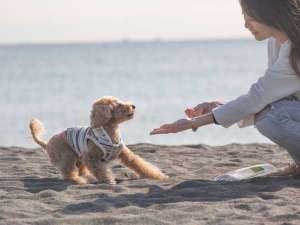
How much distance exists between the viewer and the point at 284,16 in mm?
5531

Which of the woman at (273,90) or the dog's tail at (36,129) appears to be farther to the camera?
the dog's tail at (36,129)

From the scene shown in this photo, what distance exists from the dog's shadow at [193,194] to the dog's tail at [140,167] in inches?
21.0

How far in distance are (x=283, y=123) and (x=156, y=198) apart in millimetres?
1170

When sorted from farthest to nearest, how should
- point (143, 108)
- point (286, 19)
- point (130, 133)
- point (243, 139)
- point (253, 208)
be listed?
point (143, 108)
point (130, 133)
point (243, 139)
point (286, 19)
point (253, 208)

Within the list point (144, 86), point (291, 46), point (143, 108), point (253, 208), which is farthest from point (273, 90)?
point (144, 86)

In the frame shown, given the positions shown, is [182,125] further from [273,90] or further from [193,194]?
[273,90]

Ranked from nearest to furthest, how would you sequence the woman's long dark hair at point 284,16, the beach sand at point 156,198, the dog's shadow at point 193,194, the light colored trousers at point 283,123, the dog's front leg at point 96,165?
the beach sand at point 156,198
the dog's shadow at point 193,194
the woman's long dark hair at point 284,16
the light colored trousers at point 283,123
the dog's front leg at point 96,165

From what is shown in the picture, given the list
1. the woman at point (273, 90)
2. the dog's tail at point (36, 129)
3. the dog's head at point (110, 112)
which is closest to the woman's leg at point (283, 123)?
the woman at point (273, 90)

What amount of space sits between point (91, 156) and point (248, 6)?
6.65 feet

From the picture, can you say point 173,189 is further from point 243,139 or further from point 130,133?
point 130,133

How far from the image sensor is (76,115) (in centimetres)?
1848

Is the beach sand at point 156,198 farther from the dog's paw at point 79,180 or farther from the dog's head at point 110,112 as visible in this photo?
the dog's head at point 110,112

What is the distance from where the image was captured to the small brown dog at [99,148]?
6.64m

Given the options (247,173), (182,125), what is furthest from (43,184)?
(247,173)
